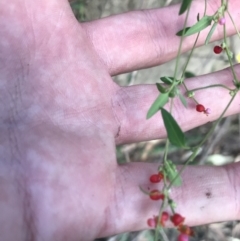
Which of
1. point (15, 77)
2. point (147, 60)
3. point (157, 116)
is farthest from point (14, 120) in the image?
point (147, 60)

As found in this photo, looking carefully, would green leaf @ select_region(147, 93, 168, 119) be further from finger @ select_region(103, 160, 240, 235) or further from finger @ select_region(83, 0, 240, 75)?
finger @ select_region(83, 0, 240, 75)

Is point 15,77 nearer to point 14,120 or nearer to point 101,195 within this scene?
point 14,120

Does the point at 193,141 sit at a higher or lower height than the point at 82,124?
lower

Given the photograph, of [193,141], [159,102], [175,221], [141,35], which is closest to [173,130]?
[159,102]

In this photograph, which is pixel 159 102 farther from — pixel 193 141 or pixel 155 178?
pixel 193 141

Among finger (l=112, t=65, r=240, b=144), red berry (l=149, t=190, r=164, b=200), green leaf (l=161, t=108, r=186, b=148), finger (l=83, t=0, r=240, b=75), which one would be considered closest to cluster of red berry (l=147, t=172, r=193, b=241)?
red berry (l=149, t=190, r=164, b=200)
